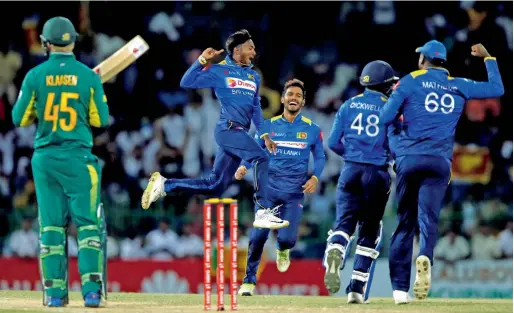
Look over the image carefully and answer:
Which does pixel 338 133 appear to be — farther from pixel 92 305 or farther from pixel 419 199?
pixel 92 305

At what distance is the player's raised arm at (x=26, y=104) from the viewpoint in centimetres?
1031

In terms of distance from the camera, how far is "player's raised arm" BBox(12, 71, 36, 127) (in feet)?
33.8

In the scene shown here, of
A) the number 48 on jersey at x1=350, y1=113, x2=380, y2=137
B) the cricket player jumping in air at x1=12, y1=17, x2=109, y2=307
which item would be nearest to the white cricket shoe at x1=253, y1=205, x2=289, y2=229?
the number 48 on jersey at x1=350, y1=113, x2=380, y2=137

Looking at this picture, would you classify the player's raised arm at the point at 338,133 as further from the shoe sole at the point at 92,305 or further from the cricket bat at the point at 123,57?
the shoe sole at the point at 92,305

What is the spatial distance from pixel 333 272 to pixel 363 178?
0.93m

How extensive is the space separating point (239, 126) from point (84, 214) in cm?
306

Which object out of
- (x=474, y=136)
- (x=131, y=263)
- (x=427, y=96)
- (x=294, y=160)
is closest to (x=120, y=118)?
(x=131, y=263)

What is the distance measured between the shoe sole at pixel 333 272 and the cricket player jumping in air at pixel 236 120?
1.22 m

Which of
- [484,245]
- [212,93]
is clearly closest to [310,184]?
[484,245]

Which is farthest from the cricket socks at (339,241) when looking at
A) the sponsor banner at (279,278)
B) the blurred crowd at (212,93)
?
the blurred crowd at (212,93)

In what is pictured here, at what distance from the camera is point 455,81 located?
38.5 feet

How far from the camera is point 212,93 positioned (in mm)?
21328

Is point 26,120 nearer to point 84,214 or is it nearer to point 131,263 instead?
point 84,214

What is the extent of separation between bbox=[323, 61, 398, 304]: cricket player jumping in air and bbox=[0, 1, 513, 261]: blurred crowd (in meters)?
6.71
